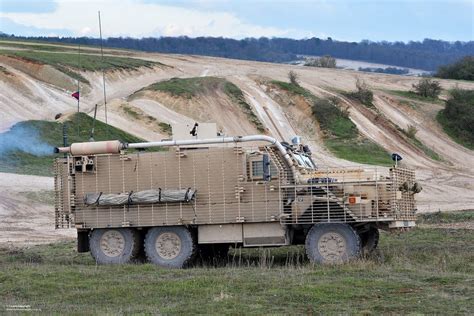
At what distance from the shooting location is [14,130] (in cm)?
4634

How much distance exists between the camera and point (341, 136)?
60062 mm

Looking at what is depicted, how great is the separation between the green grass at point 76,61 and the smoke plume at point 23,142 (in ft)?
52.6

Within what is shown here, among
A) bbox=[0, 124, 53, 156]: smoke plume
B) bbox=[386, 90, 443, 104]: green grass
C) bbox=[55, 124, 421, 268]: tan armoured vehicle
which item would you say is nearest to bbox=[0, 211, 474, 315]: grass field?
bbox=[55, 124, 421, 268]: tan armoured vehicle

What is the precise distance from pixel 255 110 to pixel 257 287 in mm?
46983

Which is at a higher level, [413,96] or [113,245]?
[413,96]

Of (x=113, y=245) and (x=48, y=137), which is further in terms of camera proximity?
(x=48, y=137)

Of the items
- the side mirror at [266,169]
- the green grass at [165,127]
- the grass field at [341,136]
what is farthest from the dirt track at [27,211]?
the grass field at [341,136]

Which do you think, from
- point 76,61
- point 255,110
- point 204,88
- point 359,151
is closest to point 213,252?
point 359,151

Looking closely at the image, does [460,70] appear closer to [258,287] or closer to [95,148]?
[95,148]

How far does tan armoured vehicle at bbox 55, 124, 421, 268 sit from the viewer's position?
2008 centimetres

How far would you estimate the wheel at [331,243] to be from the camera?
1986cm

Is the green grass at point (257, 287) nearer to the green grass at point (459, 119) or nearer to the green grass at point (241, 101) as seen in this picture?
the green grass at point (241, 101)

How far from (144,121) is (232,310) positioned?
143ft

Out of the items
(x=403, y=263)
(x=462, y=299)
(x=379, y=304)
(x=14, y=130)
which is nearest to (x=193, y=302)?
(x=379, y=304)
